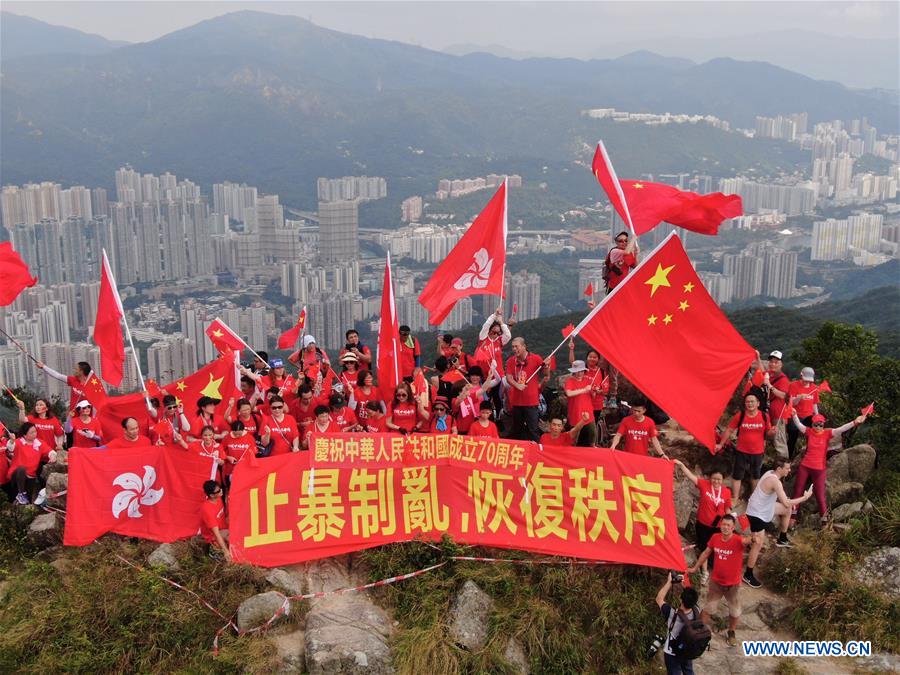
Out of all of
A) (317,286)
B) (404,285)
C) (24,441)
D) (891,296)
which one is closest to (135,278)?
(317,286)

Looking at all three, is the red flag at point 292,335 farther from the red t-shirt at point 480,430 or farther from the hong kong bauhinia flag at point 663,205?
the hong kong bauhinia flag at point 663,205

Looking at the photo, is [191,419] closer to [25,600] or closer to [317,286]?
[25,600]

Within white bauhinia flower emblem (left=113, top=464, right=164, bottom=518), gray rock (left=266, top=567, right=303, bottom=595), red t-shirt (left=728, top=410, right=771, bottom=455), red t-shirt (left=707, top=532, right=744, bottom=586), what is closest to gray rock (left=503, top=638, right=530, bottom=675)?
red t-shirt (left=707, top=532, right=744, bottom=586)

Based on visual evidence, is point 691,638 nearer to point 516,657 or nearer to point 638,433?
point 516,657

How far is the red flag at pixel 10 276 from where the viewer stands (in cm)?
1103

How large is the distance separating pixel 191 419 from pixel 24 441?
1.99 metres

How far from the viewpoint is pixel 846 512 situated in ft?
32.2

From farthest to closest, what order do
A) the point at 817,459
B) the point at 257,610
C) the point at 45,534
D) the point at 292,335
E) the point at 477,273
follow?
the point at 292,335 < the point at 477,273 < the point at 45,534 < the point at 817,459 < the point at 257,610

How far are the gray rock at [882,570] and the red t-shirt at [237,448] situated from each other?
6.78 meters

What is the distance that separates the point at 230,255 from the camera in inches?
5084

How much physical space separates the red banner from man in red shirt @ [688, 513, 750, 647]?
505 millimetres

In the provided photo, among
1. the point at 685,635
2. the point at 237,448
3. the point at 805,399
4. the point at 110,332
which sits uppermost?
the point at 110,332

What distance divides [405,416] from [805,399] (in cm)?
492

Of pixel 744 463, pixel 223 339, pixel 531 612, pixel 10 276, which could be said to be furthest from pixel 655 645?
pixel 10 276
